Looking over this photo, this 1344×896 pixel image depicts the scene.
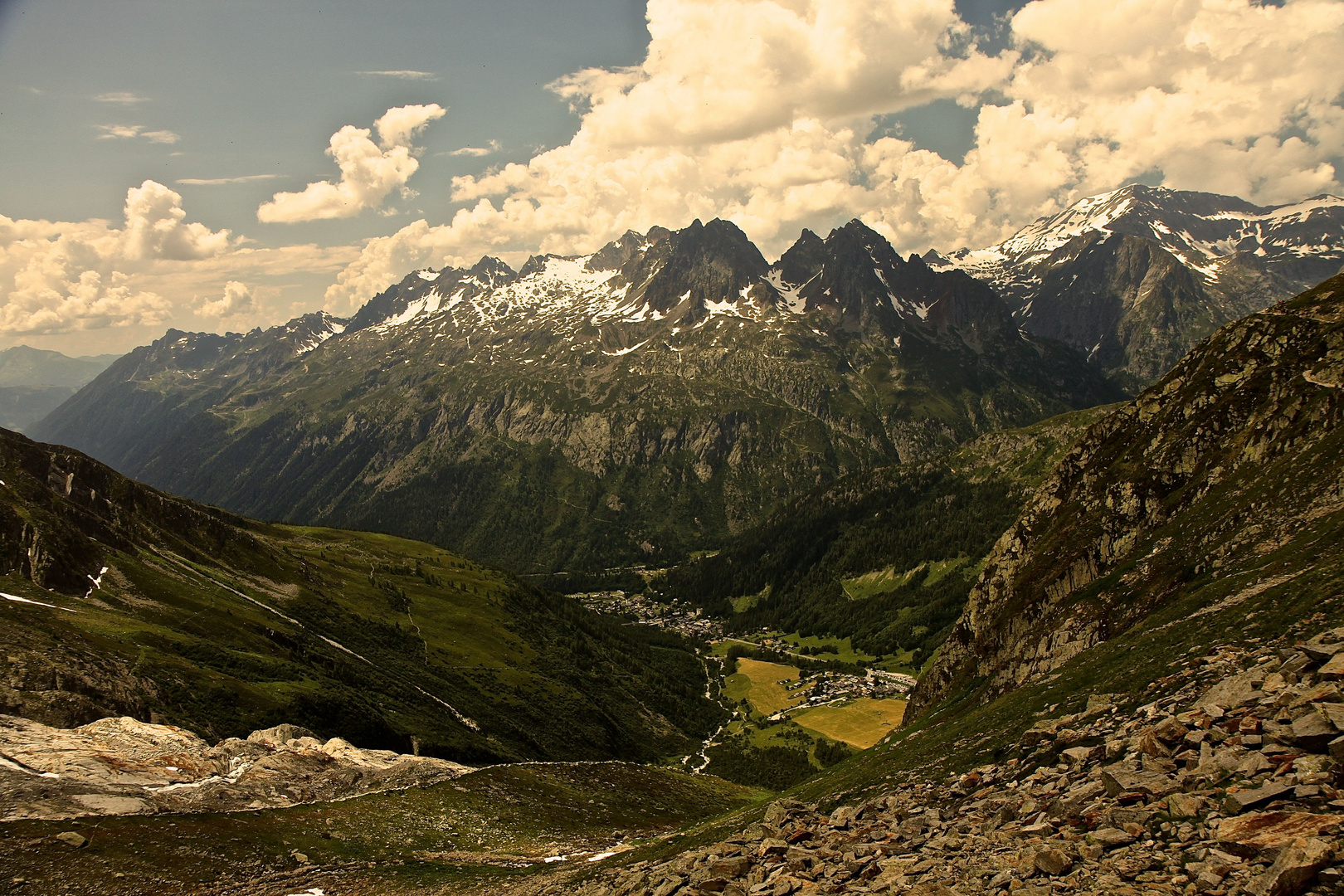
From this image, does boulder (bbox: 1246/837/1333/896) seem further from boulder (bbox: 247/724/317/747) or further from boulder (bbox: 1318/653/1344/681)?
boulder (bbox: 247/724/317/747)

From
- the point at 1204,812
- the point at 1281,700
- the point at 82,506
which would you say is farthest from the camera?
the point at 82,506

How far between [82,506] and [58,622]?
68.1 meters

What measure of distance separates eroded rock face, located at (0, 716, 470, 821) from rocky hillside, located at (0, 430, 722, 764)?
31.8 ft

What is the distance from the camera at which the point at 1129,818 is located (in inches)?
756

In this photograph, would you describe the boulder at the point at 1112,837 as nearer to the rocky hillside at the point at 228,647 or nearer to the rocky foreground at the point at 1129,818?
the rocky foreground at the point at 1129,818

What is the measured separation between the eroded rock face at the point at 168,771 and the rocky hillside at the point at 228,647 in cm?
970

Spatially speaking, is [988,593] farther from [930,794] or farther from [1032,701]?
[930,794]

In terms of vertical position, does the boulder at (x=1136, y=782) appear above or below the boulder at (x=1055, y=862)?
above

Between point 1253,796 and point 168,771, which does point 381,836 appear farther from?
point 1253,796

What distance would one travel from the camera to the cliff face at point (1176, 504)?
60.0 meters

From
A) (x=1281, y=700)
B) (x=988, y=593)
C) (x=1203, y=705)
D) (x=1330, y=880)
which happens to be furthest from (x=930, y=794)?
(x=988, y=593)

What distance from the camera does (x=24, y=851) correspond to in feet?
128

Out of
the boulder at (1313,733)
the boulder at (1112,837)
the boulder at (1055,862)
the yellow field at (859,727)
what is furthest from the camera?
the yellow field at (859,727)

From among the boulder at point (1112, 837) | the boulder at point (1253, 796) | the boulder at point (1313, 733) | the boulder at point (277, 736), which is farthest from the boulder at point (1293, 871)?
the boulder at point (277, 736)
